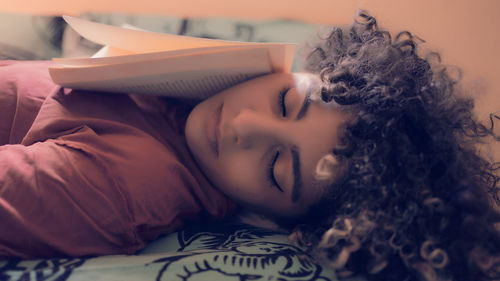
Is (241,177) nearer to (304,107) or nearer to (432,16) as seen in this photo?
(304,107)

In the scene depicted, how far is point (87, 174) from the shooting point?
1.88 ft

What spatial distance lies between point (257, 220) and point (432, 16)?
718 mm

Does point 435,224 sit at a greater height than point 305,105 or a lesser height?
lesser

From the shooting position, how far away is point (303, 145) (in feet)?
2.02

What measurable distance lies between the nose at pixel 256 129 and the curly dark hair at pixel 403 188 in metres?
0.09

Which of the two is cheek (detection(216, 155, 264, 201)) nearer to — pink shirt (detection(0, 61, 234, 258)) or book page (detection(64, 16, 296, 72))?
pink shirt (detection(0, 61, 234, 258))

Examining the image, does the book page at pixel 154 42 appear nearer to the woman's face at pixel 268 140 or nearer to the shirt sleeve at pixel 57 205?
the woman's face at pixel 268 140

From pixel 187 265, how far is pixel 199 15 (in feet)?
3.02

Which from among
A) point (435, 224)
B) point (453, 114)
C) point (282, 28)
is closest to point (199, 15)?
point (282, 28)

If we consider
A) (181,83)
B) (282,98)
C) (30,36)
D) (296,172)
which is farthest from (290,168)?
(30,36)

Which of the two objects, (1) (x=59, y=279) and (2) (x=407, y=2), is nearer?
(1) (x=59, y=279)

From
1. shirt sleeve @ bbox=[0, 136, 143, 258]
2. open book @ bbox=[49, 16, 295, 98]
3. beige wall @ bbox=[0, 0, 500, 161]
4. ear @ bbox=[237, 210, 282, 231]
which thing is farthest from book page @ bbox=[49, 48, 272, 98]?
beige wall @ bbox=[0, 0, 500, 161]

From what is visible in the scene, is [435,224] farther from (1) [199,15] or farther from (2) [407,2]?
(1) [199,15]

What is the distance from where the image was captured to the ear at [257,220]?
2.50 ft
